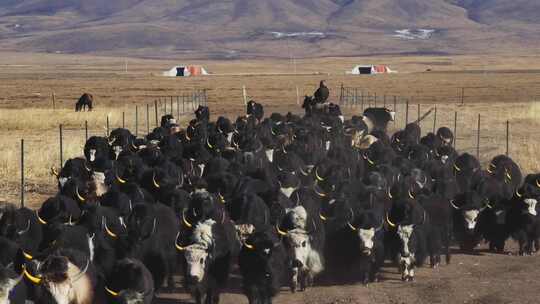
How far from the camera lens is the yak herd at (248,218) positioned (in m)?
12.5

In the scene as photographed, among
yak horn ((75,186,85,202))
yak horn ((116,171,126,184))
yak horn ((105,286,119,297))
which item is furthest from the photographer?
yak horn ((116,171,126,184))

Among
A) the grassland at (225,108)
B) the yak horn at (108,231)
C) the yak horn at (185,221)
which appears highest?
the yak horn at (185,221)

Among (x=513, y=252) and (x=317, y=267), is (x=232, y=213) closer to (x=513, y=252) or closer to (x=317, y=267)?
(x=317, y=267)

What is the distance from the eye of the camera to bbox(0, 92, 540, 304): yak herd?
12.5m

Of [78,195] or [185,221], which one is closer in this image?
[185,221]

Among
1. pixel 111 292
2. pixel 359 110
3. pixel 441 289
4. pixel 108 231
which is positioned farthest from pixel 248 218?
pixel 359 110

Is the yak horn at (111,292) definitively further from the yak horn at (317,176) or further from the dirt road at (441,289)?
the yak horn at (317,176)

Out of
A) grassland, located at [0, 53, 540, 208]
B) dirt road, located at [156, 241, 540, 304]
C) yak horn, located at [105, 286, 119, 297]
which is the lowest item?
dirt road, located at [156, 241, 540, 304]

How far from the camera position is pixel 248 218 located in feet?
51.3

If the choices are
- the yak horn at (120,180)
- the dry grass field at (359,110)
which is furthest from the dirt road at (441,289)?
the yak horn at (120,180)

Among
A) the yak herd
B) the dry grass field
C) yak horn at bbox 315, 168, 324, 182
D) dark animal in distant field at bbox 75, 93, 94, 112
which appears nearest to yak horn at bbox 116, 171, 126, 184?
the yak herd

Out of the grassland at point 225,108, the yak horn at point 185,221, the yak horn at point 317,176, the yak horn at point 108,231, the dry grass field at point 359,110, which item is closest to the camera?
the yak horn at point 185,221

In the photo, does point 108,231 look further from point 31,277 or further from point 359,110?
point 359,110

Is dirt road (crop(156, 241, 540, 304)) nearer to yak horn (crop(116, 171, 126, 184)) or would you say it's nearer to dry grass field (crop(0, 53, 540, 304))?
dry grass field (crop(0, 53, 540, 304))
